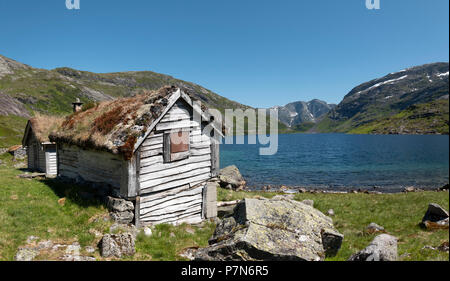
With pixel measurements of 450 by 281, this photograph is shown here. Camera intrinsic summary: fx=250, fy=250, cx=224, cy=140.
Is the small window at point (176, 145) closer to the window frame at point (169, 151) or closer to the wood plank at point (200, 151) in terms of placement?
the window frame at point (169, 151)

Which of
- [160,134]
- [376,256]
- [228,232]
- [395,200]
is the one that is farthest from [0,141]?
[395,200]

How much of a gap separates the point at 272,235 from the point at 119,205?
7.93 meters

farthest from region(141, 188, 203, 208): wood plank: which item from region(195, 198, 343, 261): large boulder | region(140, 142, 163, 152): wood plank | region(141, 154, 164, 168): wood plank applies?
region(195, 198, 343, 261): large boulder

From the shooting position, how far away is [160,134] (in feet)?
45.6

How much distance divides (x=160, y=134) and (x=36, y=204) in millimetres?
7125

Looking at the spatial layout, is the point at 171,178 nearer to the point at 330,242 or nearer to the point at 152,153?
the point at 152,153

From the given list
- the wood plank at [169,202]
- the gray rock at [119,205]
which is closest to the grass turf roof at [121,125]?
the gray rock at [119,205]

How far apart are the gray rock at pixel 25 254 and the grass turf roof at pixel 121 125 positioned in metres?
4.93

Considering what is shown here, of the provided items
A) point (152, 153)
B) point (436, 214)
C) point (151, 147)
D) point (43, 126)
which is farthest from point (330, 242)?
point (43, 126)

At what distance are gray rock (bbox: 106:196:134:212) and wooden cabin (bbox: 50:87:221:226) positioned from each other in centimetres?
25

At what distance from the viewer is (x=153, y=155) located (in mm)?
13562

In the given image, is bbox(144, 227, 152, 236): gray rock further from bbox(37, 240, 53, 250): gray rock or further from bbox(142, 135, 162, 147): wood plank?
bbox(142, 135, 162, 147): wood plank

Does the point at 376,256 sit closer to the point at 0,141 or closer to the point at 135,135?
the point at 135,135
